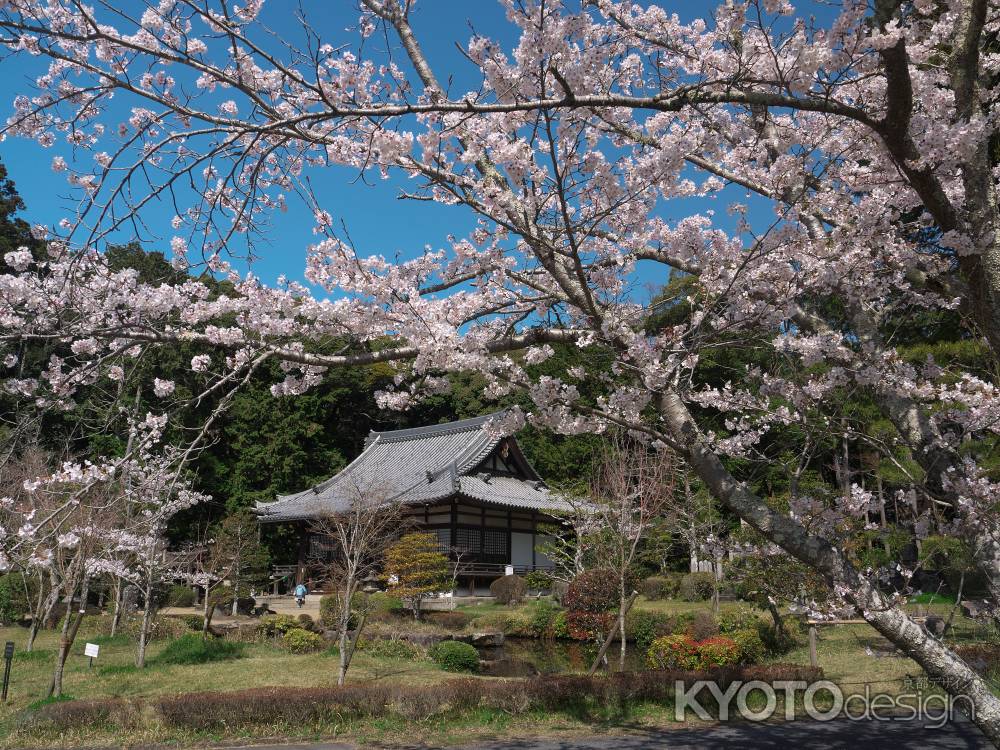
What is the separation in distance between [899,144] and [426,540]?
1495cm

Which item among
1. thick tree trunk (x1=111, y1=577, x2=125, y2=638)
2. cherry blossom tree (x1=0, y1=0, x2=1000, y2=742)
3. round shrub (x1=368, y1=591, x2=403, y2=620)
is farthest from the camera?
round shrub (x1=368, y1=591, x2=403, y2=620)

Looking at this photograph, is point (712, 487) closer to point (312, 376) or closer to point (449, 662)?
point (312, 376)

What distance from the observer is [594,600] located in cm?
1243

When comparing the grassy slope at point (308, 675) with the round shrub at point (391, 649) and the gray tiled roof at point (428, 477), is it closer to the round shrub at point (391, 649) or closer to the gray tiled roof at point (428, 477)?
the round shrub at point (391, 649)

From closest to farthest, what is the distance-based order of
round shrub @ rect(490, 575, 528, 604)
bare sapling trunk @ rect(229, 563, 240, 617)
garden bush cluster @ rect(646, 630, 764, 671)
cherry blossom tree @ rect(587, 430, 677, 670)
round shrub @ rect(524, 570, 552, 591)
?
garden bush cluster @ rect(646, 630, 764, 671), cherry blossom tree @ rect(587, 430, 677, 670), bare sapling trunk @ rect(229, 563, 240, 617), round shrub @ rect(490, 575, 528, 604), round shrub @ rect(524, 570, 552, 591)

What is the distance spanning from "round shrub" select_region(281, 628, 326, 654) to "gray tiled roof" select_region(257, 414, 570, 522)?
740cm

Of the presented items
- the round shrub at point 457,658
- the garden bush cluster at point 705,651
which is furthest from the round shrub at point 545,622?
the garden bush cluster at point 705,651

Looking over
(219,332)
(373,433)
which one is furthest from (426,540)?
(219,332)

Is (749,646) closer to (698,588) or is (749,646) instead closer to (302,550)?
(698,588)

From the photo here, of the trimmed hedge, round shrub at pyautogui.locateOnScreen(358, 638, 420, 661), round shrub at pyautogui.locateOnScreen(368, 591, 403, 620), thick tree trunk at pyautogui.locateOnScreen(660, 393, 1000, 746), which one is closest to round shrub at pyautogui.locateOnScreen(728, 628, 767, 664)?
the trimmed hedge

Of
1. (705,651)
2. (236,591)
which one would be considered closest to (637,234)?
(705,651)

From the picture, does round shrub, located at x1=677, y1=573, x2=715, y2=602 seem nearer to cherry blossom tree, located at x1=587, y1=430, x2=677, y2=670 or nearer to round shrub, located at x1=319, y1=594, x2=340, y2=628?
cherry blossom tree, located at x1=587, y1=430, x2=677, y2=670

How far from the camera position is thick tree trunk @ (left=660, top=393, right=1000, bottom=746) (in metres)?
2.74

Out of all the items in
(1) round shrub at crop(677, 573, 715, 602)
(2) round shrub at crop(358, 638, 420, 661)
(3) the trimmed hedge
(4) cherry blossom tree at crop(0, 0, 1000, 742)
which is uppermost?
(4) cherry blossom tree at crop(0, 0, 1000, 742)
